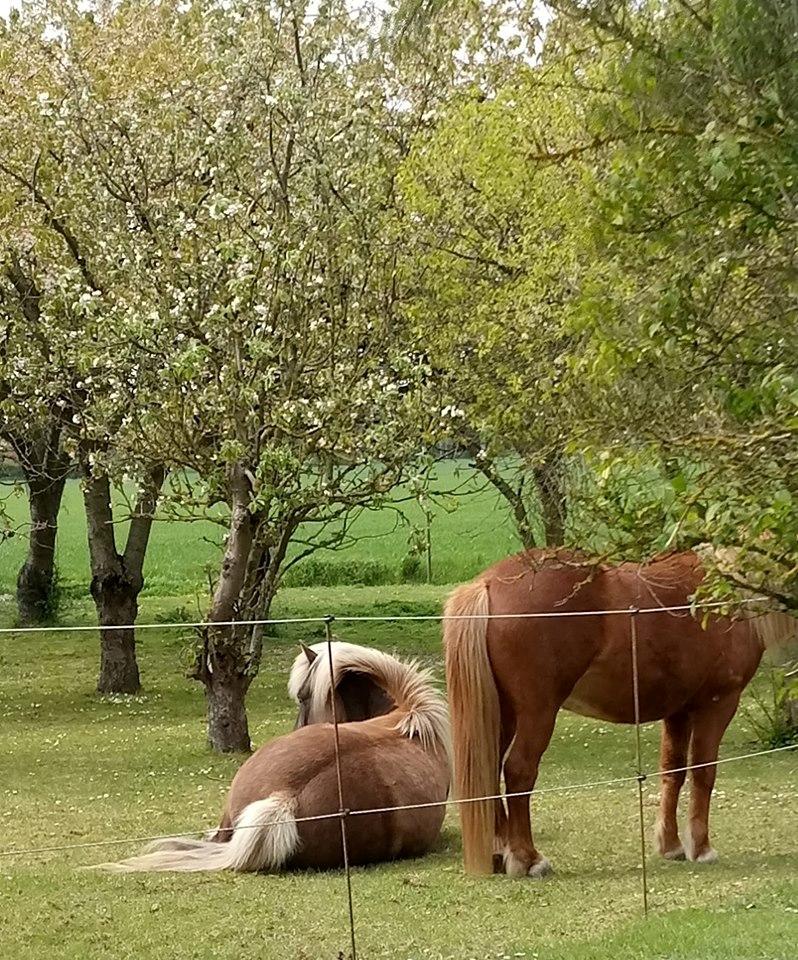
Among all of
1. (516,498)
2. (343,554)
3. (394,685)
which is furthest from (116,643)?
(343,554)

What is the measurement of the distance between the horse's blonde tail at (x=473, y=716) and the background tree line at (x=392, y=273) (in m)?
0.85

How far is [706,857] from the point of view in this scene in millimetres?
7344

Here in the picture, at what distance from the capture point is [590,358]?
5.58 metres

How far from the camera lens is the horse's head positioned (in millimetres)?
8648

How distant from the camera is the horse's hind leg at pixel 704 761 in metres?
7.35

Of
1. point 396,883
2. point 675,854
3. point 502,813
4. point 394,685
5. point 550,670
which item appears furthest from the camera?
point 394,685

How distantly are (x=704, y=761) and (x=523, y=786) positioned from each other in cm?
111

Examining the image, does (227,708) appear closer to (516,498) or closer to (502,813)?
(516,498)

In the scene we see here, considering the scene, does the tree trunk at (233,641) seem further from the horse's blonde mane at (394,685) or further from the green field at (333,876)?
the horse's blonde mane at (394,685)

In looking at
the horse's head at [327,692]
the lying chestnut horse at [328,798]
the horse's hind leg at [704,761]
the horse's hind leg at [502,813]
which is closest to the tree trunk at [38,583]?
the horse's head at [327,692]

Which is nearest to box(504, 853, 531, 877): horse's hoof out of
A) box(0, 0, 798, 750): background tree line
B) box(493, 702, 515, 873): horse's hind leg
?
box(493, 702, 515, 873): horse's hind leg

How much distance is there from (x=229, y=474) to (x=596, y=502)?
601 cm

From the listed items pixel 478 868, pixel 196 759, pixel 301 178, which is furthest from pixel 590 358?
pixel 196 759

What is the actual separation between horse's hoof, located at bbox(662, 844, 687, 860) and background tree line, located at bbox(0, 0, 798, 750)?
185cm
